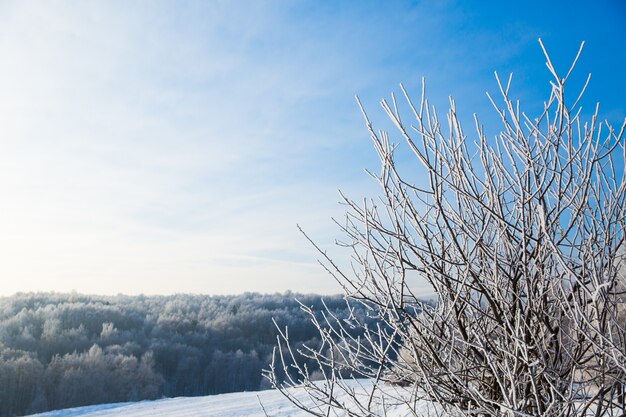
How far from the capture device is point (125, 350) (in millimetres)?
22062

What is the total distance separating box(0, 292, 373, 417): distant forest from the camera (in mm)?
17891

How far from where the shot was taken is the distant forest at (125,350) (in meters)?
17.9

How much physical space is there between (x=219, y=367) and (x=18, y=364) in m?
8.84

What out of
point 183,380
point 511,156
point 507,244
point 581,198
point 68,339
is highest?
point 511,156

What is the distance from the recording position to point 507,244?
2570 millimetres

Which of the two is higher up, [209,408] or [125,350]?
[125,350]

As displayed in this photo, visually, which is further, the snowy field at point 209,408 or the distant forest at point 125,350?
the distant forest at point 125,350

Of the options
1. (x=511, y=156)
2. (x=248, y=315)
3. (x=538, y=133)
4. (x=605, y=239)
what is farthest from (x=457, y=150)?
(x=248, y=315)

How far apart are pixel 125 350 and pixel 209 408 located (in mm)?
13384

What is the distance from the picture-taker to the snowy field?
9.29 meters

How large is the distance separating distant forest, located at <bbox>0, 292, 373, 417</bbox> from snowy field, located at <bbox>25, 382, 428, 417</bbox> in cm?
430

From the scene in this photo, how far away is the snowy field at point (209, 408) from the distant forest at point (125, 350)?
4297 millimetres

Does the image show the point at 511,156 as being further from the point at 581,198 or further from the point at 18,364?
the point at 18,364

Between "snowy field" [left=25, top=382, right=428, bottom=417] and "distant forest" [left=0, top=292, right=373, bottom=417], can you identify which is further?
"distant forest" [left=0, top=292, right=373, bottom=417]
